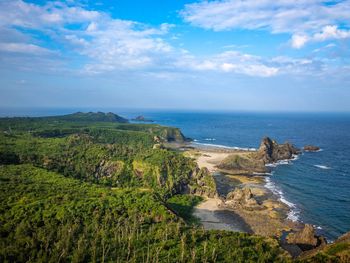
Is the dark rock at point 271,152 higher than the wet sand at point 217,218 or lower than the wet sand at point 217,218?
higher

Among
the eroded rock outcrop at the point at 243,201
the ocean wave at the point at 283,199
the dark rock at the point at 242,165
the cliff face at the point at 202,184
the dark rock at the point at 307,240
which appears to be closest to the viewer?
the dark rock at the point at 307,240

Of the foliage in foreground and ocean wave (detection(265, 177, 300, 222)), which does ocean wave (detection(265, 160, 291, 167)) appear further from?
the foliage in foreground

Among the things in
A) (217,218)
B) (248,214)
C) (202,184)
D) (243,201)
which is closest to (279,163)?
(202,184)

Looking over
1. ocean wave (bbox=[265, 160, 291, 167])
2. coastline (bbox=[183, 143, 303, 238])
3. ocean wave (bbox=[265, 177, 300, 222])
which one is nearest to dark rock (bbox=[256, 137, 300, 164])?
ocean wave (bbox=[265, 160, 291, 167])

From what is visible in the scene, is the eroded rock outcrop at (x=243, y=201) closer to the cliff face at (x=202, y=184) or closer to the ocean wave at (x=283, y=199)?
the cliff face at (x=202, y=184)

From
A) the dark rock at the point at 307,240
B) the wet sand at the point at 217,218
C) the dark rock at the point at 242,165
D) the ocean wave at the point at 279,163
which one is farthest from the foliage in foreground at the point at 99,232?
the ocean wave at the point at 279,163

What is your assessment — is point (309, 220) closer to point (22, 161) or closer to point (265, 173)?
point (265, 173)
